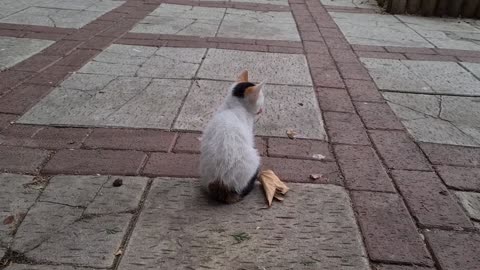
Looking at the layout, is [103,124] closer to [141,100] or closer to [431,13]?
[141,100]

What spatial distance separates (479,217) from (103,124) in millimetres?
2682

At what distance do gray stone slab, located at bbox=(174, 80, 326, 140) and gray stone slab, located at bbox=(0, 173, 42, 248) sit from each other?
116 cm

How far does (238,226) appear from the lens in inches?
88.1

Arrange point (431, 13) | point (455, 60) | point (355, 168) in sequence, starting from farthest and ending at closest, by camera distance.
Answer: point (431, 13)
point (455, 60)
point (355, 168)

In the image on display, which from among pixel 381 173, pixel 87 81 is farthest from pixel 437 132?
pixel 87 81

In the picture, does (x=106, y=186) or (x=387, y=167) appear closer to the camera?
(x=106, y=186)

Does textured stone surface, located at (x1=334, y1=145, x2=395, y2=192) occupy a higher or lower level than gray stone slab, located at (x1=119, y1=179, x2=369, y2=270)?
higher

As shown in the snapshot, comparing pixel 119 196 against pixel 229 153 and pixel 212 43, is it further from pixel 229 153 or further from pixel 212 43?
pixel 212 43

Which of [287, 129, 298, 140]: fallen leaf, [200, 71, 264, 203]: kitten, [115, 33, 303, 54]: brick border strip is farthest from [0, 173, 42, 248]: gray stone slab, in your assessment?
[115, 33, 303, 54]: brick border strip

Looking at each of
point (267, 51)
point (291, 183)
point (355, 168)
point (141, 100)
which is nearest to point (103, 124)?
point (141, 100)

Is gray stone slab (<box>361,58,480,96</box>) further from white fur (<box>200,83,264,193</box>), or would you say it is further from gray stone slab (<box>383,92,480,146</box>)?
white fur (<box>200,83,264,193</box>)

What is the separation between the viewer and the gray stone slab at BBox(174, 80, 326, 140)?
10.9 feet

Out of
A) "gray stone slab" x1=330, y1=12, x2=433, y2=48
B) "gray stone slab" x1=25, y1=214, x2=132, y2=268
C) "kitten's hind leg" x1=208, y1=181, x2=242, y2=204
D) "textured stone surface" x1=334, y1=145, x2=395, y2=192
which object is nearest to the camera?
"gray stone slab" x1=25, y1=214, x2=132, y2=268

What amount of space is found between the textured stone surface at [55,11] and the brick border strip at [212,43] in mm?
1101
